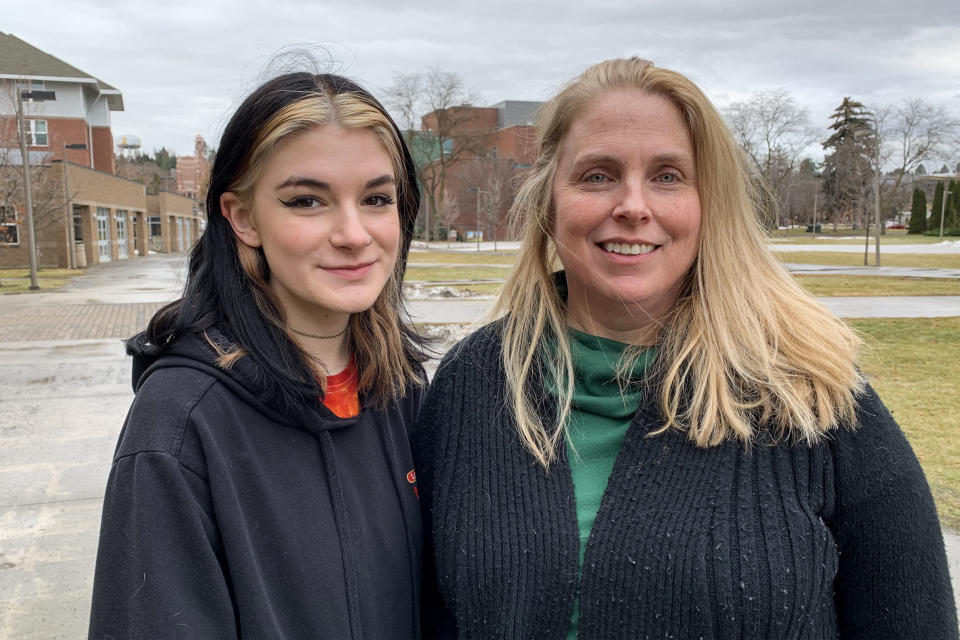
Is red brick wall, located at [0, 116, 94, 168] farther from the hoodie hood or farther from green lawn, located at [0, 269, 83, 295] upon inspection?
the hoodie hood

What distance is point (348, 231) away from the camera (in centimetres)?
173

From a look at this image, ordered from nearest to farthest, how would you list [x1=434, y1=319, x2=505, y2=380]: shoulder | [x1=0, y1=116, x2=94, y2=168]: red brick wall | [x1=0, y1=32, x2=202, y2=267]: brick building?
[x1=434, y1=319, x2=505, y2=380]: shoulder, [x1=0, y1=32, x2=202, y2=267]: brick building, [x1=0, y1=116, x2=94, y2=168]: red brick wall

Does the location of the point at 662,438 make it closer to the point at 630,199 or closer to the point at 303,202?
the point at 630,199

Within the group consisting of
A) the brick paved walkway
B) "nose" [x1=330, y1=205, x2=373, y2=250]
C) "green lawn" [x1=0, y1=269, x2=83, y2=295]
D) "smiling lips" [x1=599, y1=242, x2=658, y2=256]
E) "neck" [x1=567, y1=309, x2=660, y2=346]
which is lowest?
"green lawn" [x1=0, y1=269, x2=83, y2=295]

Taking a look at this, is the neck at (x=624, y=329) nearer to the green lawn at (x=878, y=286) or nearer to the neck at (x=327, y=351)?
Result: the neck at (x=327, y=351)

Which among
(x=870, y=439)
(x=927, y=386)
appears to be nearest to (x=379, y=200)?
(x=870, y=439)

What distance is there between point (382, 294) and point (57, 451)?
4961mm

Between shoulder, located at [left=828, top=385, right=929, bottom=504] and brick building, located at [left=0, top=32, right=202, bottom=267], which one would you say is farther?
brick building, located at [left=0, top=32, right=202, bottom=267]

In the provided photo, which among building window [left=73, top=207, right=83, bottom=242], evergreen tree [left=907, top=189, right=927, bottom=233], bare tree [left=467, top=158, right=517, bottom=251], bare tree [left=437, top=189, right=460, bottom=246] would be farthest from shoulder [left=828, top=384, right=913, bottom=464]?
evergreen tree [left=907, top=189, right=927, bottom=233]

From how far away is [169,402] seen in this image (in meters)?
1.47

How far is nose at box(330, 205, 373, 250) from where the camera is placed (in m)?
1.74

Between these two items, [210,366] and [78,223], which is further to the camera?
[78,223]

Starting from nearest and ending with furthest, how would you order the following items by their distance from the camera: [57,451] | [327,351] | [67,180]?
[327,351] → [57,451] → [67,180]

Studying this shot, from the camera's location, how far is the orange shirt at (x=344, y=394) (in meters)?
1.96
